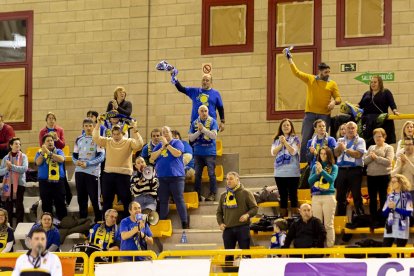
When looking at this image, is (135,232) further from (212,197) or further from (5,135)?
(5,135)

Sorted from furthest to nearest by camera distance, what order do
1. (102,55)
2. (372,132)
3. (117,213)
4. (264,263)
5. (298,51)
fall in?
1. (102,55)
2. (298,51)
3. (372,132)
4. (117,213)
5. (264,263)

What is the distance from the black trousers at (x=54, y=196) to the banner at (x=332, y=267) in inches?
227

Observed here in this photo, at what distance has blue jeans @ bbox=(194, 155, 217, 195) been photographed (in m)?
18.2

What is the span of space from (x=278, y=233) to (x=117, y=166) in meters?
3.30

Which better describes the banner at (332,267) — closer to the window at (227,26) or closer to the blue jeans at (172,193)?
the blue jeans at (172,193)

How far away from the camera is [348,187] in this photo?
1681cm

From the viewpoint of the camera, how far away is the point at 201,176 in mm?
18453

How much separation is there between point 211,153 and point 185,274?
488 cm

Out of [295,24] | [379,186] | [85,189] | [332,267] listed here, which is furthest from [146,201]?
[295,24]

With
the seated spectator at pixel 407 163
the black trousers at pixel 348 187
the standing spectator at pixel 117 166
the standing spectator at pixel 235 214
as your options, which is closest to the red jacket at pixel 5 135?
the standing spectator at pixel 117 166

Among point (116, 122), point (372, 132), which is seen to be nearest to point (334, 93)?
point (372, 132)

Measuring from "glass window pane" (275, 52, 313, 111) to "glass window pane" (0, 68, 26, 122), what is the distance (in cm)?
546

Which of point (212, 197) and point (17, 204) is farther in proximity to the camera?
point (17, 204)

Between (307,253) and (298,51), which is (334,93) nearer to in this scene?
(298,51)
